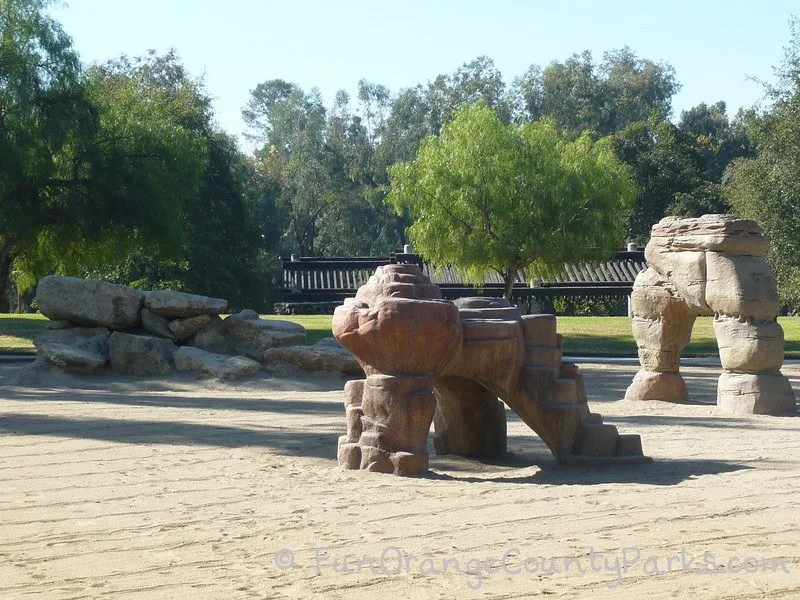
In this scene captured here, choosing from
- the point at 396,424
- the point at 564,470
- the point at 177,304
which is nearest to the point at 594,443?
the point at 564,470

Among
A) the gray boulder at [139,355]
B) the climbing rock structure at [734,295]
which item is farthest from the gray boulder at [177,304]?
the climbing rock structure at [734,295]

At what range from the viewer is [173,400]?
13891 millimetres

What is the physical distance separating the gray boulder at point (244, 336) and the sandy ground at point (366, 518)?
5.67m

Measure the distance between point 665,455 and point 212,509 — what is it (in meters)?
4.48

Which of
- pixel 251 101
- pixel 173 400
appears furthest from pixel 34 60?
pixel 251 101

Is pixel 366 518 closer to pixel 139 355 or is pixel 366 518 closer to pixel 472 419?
pixel 472 419

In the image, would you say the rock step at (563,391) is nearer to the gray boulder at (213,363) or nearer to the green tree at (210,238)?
the gray boulder at (213,363)

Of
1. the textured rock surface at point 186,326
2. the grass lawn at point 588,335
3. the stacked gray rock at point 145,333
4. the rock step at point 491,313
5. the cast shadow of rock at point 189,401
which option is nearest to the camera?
the rock step at point 491,313

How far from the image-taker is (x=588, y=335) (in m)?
25.3

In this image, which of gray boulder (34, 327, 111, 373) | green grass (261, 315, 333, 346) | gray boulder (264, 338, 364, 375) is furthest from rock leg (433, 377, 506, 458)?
green grass (261, 315, 333, 346)

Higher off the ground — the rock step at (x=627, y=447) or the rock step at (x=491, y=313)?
the rock step at (x=491, y=313)

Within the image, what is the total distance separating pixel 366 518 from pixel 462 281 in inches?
994

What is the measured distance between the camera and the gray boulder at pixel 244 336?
1714 centimetres

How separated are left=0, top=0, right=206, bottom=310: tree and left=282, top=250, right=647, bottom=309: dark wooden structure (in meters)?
9.70
